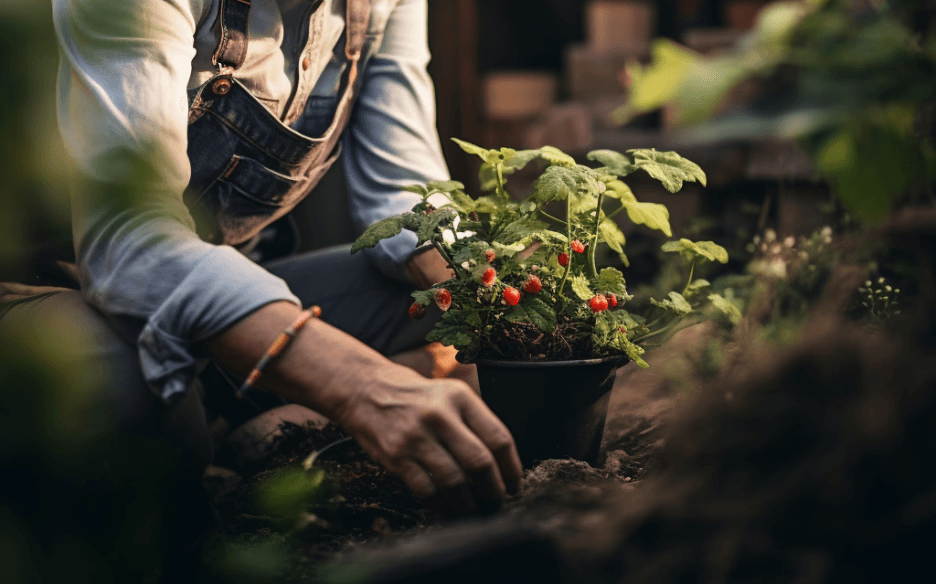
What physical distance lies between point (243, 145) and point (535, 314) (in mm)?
798

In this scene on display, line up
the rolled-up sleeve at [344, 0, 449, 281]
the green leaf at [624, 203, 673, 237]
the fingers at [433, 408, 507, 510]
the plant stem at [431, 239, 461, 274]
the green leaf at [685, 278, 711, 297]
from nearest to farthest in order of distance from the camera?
the fingers at [433, 408, 507, 510], the plant stem at [431, 239, 461, 274], the green leaf at [624, 203, 673, 237], the green leaf at [685, 278, 711, 297], the rolled-up sleeve at [344, 0, 449, 281]

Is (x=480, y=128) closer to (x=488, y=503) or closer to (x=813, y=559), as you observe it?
(x=488, y=503)

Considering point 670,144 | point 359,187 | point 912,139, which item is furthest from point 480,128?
point 912,139

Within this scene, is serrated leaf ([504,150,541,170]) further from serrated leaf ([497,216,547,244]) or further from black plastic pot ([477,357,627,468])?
black plastic pot ([477,357,627,468])

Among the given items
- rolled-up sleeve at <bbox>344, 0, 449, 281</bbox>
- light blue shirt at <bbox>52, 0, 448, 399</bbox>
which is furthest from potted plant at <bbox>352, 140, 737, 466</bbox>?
rolled-up sleeve at <bbox>344, 0, 449, 281</bbox>

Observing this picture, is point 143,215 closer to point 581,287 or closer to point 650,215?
point 581,287

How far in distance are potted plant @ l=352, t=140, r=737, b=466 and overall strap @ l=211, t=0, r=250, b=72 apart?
495 mm

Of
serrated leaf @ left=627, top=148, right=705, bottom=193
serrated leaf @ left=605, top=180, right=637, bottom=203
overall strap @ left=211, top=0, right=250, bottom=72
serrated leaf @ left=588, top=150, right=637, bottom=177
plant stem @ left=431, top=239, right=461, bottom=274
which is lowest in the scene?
plant stem @ left=431, top=239, right=461, bottom=274

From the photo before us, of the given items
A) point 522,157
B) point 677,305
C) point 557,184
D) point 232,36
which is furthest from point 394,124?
point 677,305

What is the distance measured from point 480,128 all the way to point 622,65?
0.85 meters

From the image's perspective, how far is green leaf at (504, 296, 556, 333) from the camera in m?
1.29

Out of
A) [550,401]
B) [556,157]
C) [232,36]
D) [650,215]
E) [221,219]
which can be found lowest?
[550,401]

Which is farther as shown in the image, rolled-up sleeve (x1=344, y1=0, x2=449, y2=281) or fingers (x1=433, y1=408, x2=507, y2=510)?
rolled-up sleeve (x1=344, y1=0, x2=449, y2=281)

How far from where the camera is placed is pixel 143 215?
1.23 m
